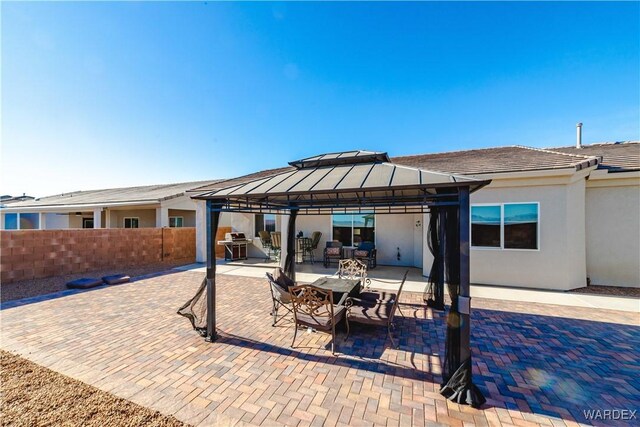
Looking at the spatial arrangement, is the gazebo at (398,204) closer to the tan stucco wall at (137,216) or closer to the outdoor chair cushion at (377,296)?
the outdoor chair cushion at (377,296)

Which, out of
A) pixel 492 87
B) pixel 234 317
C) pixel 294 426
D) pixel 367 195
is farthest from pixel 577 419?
pixel 492 87

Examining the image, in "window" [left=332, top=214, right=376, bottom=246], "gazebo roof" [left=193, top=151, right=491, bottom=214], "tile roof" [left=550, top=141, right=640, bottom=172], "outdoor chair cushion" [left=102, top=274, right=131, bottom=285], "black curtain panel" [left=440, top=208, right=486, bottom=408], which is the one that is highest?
"tile roof" [left=550, top=141, right=640, bottom=172]

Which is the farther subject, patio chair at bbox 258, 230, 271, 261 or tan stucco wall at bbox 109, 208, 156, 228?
tan stucco wall at bbox 109, 208, 156, 228

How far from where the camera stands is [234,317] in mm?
5180

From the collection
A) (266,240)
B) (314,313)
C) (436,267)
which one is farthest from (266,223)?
(314,313)

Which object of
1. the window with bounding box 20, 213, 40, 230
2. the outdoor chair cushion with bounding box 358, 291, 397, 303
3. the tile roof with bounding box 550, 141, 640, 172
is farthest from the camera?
the window with bounding box 20, 213, 40, 230

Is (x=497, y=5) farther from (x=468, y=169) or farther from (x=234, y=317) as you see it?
(x=234, y=317)

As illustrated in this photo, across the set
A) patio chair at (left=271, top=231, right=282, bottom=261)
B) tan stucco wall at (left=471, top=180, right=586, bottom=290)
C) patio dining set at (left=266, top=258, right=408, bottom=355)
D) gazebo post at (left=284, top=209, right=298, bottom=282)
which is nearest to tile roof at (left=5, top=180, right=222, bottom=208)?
patio chair at (left=271, top=231, right=282, bottom=261)

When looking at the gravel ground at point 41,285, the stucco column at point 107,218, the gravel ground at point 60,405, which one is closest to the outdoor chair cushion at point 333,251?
the gravel ground at point 41,285

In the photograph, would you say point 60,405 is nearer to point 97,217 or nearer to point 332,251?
point 332,251

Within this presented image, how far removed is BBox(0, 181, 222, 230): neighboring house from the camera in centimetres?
1428

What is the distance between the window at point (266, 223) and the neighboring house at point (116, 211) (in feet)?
15.3

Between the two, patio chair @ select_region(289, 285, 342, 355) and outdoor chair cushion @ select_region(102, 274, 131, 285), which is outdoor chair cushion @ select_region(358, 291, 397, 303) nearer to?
patio chair @ select_region(289, 285, 342, 355)

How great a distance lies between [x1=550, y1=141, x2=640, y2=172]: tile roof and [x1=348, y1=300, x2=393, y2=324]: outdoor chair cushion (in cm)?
889
